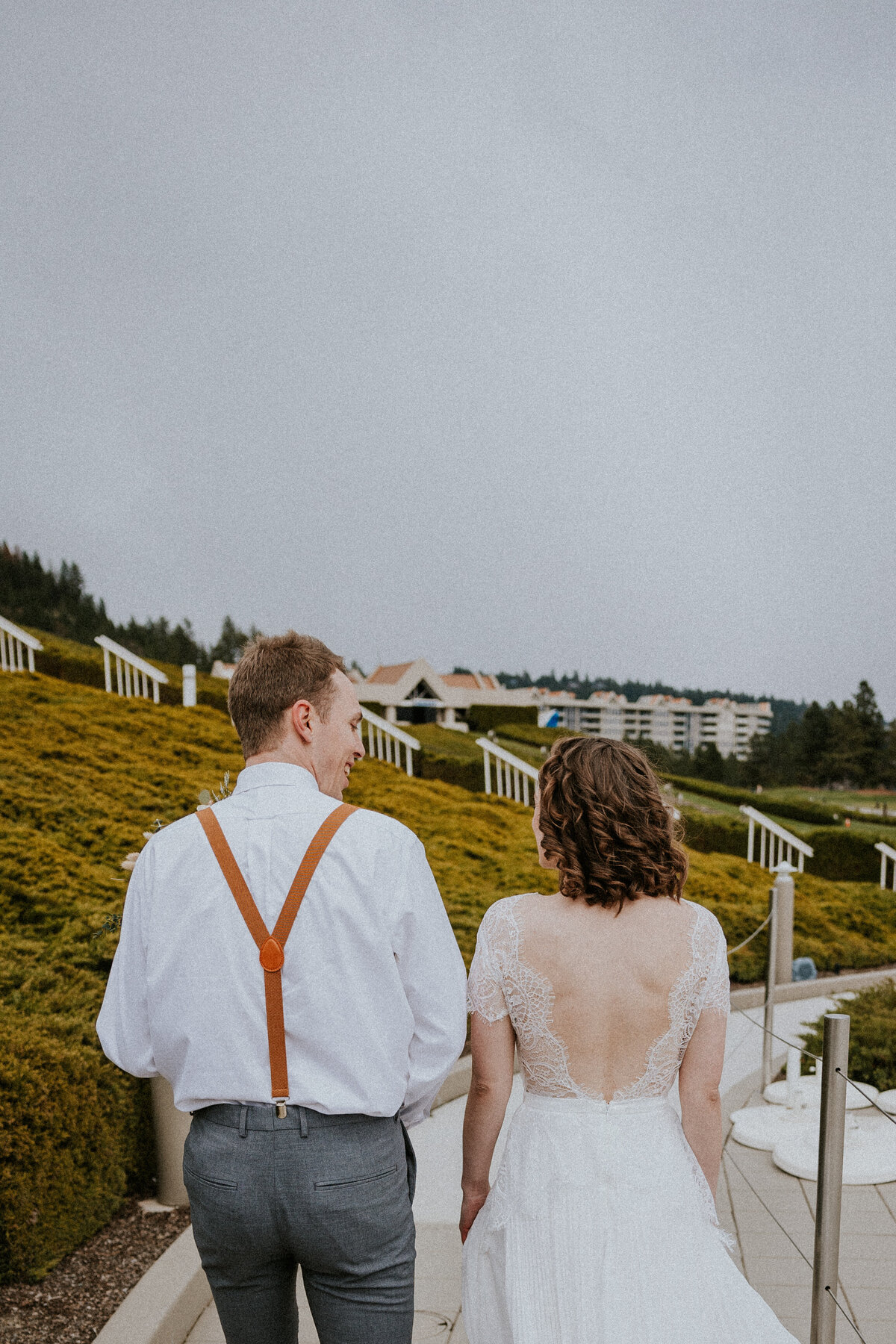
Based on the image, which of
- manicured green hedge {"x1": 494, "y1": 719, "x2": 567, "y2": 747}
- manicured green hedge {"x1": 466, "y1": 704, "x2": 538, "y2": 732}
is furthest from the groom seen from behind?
manicured green hedge {"x1": 466, "y1": 704, "x2": 538, "y2": 732}

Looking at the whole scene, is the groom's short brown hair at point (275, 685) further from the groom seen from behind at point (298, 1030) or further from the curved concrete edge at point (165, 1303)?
the curved concrete edge at point (165, 1303)

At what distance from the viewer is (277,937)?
1.48 metres

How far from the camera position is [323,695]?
1737 millimetres

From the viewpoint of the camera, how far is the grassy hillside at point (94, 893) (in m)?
2.96

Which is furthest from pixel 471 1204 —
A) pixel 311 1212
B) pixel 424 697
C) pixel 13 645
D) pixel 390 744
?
pixel 424 697

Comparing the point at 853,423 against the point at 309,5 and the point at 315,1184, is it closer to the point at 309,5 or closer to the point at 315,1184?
the point at 309,5

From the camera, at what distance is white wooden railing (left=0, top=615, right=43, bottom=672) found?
427 inches

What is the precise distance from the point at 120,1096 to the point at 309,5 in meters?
15.8

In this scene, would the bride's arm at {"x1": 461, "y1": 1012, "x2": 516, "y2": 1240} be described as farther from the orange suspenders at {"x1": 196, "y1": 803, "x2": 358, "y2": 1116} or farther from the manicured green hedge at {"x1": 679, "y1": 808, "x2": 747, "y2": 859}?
the manicured green hedge at {"x1": 679, "y1": 808, "x2": 747, "y2": 859}

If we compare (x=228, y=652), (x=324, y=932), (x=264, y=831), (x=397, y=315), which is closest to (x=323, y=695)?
(x=264, y=831)

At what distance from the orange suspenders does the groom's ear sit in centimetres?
26

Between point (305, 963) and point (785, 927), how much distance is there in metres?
8.00

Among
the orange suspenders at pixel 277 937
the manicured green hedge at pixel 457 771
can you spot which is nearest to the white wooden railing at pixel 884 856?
the manicured green hedge at pixel 457 771

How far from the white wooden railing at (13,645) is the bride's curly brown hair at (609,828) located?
33.8ft
